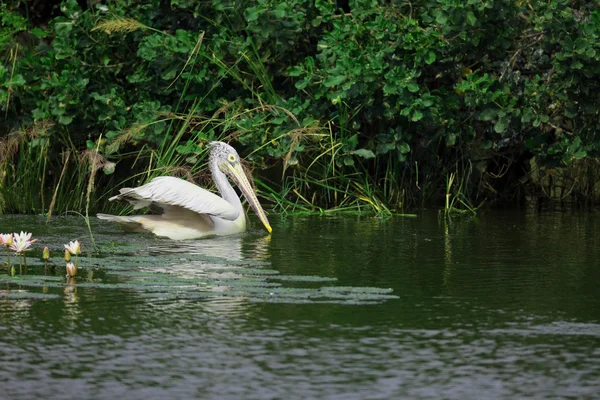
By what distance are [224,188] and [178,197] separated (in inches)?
36.2

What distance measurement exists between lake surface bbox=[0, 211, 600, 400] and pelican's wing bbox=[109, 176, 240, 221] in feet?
1.37

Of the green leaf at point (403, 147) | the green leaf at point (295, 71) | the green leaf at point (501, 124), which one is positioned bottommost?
the green leaf at point (403, 147)

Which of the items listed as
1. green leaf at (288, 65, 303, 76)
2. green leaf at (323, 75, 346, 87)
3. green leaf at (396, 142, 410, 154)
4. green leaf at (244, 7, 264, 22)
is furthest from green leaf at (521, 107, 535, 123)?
green leaf at (244, 7, 264, 22)

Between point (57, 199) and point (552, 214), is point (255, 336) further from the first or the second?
point (552, 214)

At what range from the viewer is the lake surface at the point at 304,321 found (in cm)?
531

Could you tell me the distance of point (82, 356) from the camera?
5.75 m

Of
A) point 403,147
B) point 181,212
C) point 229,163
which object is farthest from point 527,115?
point 181,212

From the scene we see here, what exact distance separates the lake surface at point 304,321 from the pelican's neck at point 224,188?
0.97 meters

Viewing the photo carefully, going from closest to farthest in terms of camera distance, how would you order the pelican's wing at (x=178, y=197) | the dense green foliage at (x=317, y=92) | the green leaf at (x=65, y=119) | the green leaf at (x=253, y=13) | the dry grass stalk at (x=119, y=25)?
the pelican's wing at (x=178, y=197) → the dense green foliage at (x=317, y=92) → the dry grass stalk at (x=119, y=25) → the green leaf at (x=253, y=13) → the green leaf at (x=65, y=119)

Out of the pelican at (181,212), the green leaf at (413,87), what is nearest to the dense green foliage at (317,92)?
the green leaf at (413,87)

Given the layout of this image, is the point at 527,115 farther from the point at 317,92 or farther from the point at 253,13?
the point at 253,13

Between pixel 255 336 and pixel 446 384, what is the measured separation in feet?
4.00

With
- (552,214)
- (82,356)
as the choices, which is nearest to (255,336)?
(82,356)

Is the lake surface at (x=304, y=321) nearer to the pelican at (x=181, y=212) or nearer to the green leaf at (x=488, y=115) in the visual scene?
the pelican at (x=181, y=212)
